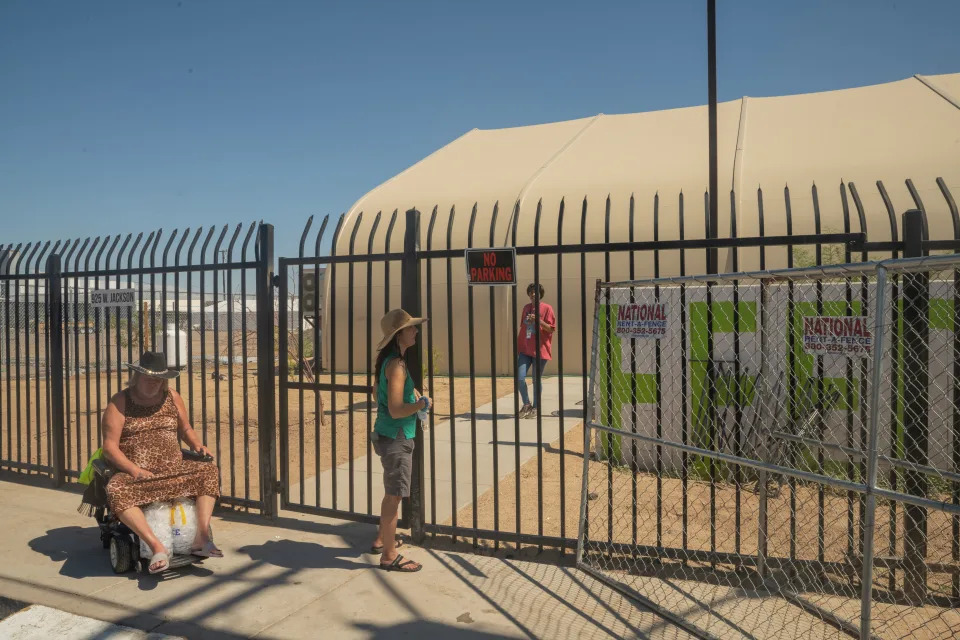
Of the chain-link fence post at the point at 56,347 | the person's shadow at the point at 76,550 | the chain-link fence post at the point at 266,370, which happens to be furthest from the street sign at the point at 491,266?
the chain-link fence post at the point at 56,347

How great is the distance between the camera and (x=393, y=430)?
4.79 metres

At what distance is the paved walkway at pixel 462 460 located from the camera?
6.54 m

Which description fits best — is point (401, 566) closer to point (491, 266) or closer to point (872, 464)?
point (491, 266)

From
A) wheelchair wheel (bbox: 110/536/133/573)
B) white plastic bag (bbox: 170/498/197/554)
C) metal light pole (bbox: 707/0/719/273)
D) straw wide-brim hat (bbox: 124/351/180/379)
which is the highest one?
metal light pole (bbox: 707/0/719/273)

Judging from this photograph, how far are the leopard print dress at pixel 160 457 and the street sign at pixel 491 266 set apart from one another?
2245mm

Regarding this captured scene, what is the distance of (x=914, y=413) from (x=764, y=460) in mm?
1255

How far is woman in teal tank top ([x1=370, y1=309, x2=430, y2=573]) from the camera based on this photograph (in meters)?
4.70

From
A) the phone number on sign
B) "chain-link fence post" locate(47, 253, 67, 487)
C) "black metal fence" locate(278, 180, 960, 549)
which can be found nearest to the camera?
the phone number on sign

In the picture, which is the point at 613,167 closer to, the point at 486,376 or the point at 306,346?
the point at 486,376

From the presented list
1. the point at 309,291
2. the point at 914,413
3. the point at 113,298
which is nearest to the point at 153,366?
the point at 309,291

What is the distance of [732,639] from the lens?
12.2 feet

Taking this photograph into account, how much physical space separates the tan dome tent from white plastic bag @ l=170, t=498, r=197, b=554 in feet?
30.6

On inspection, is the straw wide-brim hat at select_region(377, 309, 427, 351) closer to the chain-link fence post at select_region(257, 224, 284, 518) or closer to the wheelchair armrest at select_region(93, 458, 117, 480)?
the chain-link fence post at select_region(257, 224, 284, 518)

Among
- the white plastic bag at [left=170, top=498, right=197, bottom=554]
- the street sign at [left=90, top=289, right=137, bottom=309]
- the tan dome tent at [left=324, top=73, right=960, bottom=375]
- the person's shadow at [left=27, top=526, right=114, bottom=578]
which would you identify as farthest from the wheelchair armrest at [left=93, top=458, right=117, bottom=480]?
the tan dome tent at [left=324, top=73, right=960, bottom=375]
